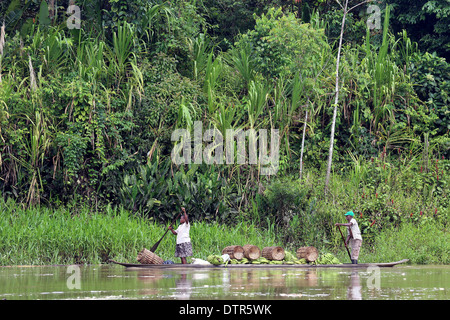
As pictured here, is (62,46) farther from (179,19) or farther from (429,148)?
(429,148)

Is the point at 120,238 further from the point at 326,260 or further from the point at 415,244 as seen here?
Answer: the point at 415,244

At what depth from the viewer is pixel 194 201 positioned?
17.7 m

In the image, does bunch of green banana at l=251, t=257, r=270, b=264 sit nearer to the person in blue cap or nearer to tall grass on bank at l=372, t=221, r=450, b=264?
the person in blue cap

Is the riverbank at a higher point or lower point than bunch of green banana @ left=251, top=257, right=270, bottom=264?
higher

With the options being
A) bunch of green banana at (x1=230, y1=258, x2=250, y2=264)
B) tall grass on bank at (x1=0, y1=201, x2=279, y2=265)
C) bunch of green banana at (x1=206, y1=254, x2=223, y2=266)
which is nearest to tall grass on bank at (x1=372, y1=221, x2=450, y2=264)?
tall grass on bank at (x1=0, y1=201, x2=279, y2=265)

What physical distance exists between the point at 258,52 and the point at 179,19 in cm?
294

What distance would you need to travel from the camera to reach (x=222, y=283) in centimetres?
1081

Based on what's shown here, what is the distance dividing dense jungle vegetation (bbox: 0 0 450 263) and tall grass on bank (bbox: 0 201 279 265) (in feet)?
0.35

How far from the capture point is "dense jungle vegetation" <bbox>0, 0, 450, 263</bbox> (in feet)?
57.9

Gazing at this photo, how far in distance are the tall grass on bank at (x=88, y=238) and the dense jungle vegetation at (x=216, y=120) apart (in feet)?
0.35

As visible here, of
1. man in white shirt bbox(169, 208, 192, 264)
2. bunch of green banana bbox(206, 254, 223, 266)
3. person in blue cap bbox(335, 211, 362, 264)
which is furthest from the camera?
person in blue cap bbox(335, 211, 362, 264)

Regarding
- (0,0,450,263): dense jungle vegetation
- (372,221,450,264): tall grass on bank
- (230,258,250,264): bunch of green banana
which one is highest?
(0,0,450,263): dense jungle vegetation
